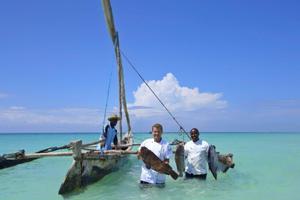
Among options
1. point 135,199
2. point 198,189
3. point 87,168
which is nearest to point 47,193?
point 87,168

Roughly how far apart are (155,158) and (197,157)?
84.0 inches

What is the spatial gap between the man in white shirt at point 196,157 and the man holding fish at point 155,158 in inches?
65.8

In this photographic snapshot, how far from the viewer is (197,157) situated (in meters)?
9.52

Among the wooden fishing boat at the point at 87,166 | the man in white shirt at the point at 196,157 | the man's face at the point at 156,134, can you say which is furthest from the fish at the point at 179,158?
the man's face at the point at 156,134

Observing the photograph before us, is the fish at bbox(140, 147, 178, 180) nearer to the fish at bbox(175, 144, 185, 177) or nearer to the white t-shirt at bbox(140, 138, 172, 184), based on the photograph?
the white t-shirt at bbox(140, 138, 172, 184)

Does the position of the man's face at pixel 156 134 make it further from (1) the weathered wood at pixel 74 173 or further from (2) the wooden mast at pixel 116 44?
(2) the wooden mast at pixel 116 44

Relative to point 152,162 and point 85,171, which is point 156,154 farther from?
point 85,171

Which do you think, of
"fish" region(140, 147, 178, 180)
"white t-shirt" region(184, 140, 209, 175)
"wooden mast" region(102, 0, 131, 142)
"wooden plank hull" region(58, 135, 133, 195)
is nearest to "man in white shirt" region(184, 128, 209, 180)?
"white t-shirt" region(184, 140, 209, 175)

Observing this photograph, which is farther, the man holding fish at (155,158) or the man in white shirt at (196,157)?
the man in white shirt at (196,157)

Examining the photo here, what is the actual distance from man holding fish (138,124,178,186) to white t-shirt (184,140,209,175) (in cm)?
167

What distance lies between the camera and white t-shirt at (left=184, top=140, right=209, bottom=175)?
9523mm

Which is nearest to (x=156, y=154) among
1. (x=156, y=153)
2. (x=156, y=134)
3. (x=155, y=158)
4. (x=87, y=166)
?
(x=156, y=153)

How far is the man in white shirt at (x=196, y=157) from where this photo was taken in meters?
9.52

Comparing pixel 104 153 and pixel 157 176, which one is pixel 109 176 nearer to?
pixel 104 153
